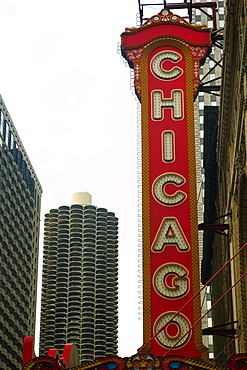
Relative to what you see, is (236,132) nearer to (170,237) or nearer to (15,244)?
(170,237)

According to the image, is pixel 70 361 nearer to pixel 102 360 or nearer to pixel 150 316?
pixel 150 316

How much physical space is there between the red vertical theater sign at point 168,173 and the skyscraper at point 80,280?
130741 millimetres

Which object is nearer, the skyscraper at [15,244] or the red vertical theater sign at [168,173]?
the red vertical theater sign at [168,173]

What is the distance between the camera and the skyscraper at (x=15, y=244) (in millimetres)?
94562

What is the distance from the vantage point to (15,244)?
102 meters

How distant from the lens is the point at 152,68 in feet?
114

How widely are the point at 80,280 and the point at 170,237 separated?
5892 inches

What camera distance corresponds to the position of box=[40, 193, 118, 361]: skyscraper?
6521 inches

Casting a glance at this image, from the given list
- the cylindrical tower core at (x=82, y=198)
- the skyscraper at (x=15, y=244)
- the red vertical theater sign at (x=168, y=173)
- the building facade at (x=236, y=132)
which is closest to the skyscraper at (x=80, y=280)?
the cylindrical tower core at (x=82, y=198)

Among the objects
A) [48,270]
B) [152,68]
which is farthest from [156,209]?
[48,270]

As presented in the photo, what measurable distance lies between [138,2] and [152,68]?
25.8 ft

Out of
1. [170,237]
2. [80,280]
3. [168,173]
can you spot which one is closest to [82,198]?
[80,280]

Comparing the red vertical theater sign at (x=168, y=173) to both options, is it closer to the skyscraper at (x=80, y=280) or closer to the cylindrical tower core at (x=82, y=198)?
the skyscraper at (x=80, y=280)

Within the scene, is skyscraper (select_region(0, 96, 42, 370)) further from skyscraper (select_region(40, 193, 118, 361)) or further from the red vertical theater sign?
the red vertical theater sign
